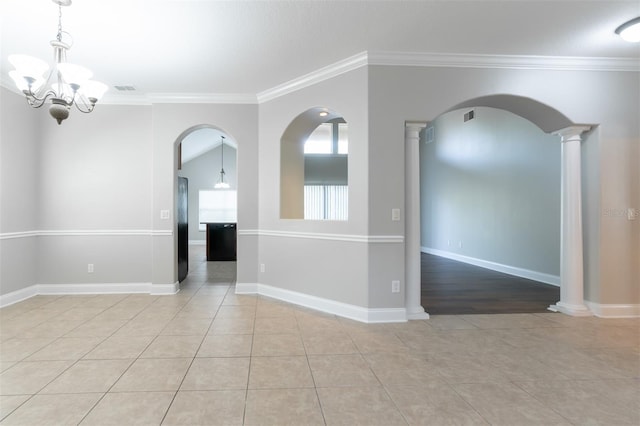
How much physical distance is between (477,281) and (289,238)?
343 centimetres

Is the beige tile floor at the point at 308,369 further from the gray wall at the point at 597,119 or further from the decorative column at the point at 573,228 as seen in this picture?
the gray wall at the point at 597,119

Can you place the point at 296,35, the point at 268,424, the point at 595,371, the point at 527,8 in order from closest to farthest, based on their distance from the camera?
1. the point at 268,424
2. the point at 595,371
3. the point at 527,8
4. the point at 296,35

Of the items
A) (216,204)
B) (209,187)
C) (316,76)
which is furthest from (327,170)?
(316,76)

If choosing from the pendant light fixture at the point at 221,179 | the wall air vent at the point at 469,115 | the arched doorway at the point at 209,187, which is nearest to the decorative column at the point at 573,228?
the wall air vent at the point at 469,115

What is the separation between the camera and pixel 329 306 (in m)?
3.82

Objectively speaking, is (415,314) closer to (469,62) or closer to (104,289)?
(469,62)

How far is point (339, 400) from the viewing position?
2.04m

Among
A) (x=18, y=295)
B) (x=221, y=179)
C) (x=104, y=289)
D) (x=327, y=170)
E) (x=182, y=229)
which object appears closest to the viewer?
(x=18, y=295)

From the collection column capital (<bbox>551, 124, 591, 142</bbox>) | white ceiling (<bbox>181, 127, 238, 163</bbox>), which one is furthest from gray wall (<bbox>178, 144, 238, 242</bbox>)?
column capital (<bbox>551, 124, 591, 142</bbox>)

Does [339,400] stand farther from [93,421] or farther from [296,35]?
[296,35]

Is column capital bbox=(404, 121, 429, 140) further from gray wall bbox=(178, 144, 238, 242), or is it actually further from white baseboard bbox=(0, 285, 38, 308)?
gray wall bbox=(178, 144, 238, 242)

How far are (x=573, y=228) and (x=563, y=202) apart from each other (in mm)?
324

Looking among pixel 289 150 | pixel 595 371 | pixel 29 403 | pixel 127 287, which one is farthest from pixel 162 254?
pixel 595 371

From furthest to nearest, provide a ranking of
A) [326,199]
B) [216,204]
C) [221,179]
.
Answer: [216,204] < [221,179] < [326,199]
